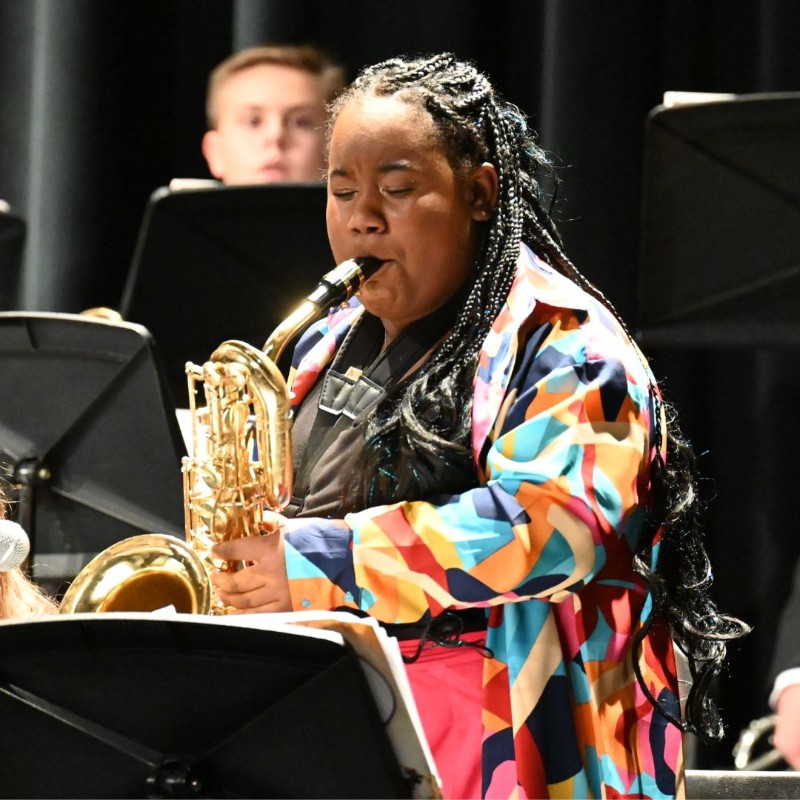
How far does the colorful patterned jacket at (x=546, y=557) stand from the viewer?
149cm

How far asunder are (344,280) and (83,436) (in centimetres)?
73

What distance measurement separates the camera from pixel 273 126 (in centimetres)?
289

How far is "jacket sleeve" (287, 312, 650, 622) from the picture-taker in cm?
148

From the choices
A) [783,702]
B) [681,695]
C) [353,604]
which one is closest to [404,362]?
[353,604]

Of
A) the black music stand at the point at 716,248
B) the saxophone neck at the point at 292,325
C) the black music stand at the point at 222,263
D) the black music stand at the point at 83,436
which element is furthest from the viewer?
the black music stand at the point at 222,263

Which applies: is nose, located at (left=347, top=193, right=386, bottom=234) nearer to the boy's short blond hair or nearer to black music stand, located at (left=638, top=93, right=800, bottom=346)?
black music stand, located at (left=638, top=93, right=800, bottom=346)

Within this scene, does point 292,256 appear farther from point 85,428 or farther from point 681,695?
point 681,695

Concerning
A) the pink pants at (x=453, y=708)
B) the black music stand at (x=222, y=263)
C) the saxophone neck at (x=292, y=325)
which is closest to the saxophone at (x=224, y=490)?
the saxophone neck at (x=292, y=325)

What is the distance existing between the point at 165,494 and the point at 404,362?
59 centimetres

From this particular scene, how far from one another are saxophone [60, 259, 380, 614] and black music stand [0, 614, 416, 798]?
46 cm

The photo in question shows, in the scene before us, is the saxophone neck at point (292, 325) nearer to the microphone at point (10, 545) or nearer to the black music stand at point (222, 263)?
the microphone at point (10, 545)

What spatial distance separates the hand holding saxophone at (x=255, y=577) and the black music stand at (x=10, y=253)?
1097 mm

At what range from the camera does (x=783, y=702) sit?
2398 mm

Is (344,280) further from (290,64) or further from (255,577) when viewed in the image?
(290,64)
